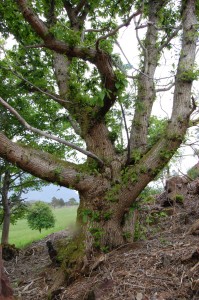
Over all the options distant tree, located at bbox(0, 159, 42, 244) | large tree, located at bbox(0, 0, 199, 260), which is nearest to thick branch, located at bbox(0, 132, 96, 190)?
large tree, located at bbox(0, 0, 199, 260)

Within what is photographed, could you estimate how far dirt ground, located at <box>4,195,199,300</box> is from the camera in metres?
3.80

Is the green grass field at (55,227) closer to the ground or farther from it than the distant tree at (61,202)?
closer to the ground

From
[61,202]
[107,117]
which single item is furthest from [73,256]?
[61,202]

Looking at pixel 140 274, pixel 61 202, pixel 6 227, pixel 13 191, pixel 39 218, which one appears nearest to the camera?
pixel 140 274

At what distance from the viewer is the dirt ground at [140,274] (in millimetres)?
3797

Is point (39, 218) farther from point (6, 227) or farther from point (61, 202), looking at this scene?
point (61, 202)

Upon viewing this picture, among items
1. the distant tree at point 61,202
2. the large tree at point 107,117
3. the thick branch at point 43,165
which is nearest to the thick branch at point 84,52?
the large tree at point 107,117

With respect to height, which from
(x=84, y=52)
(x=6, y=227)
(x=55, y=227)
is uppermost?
(x=84, y=52)

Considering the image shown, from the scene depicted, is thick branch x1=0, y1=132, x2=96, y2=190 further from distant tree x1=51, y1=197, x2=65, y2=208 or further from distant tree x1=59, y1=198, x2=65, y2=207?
distant tree x1=59, y1=198, x2=65, y2=207

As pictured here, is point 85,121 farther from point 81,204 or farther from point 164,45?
point 164,45

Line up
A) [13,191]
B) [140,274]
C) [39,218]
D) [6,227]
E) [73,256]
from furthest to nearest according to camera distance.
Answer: [39,218]
[13,191]
[6,227]
[73,256]
[140,274]

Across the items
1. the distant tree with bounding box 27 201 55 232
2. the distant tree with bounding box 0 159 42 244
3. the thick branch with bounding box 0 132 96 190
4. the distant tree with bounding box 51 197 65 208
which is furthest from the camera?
the distant tree with bounding box 51 197 65 208

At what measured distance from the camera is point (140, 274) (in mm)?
4195

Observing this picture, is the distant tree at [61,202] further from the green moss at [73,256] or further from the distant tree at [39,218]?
the green moss at [73,256]
